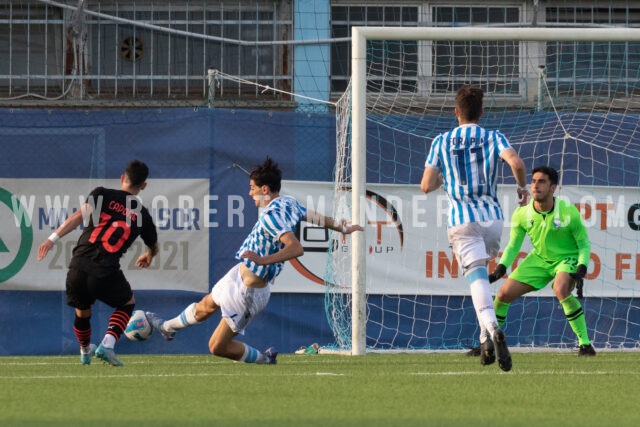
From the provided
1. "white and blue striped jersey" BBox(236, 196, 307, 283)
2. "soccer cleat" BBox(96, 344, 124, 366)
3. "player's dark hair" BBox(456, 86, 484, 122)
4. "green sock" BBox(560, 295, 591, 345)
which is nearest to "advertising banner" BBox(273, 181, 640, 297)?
A: "green sock" BBox(560, 295, 591, 345)

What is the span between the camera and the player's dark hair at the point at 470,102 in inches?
309

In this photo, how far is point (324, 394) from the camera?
6.27 meters

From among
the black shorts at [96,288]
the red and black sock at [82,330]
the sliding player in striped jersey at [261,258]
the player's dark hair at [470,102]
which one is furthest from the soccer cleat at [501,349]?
the red and black sock at [82,330]

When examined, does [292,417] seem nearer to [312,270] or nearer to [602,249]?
[312,270]

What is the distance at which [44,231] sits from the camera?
1163 cm

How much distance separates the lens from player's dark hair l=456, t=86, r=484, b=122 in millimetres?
7848

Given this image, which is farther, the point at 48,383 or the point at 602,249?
the point at 602,249

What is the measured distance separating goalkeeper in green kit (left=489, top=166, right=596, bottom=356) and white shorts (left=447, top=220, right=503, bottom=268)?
2.41 meters

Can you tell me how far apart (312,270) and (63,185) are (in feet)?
8.42

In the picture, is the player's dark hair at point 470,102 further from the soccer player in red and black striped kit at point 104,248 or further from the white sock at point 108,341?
the white sock at point 108,341

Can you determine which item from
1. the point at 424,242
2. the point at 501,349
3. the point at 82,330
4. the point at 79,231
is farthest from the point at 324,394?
the point at 79,231

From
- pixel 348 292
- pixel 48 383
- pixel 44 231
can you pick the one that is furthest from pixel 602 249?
pixel 48 383

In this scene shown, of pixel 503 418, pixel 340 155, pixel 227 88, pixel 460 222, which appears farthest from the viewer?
pixel 227 88

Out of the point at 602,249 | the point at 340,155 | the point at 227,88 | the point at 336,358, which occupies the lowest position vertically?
the point at 336,358
